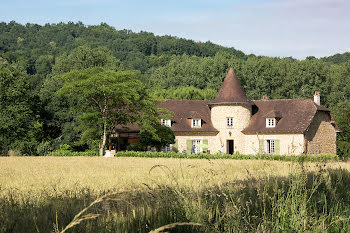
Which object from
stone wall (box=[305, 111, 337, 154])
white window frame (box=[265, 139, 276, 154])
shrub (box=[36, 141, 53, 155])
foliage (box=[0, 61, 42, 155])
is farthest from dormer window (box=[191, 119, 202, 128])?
foliage (box=[0, 61, 42, 155])

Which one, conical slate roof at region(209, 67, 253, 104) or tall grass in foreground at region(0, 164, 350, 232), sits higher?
conical slate roof at region(209, 67, 253, 104)

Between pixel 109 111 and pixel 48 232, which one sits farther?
pixel 109 111

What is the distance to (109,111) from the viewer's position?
A: 38844mm

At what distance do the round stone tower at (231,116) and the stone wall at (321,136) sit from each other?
19.7 feet

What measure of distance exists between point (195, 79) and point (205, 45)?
57.9m

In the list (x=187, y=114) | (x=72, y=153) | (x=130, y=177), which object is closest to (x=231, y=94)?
(x=187, y=114)

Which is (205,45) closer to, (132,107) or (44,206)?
(132,107)

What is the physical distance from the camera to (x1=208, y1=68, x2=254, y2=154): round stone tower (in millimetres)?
44938

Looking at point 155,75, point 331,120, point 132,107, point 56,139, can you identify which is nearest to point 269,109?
point 331,120

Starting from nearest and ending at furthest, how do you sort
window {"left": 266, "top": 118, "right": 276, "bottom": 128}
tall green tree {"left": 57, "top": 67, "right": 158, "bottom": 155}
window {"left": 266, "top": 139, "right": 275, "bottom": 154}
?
tall green tree {"left": 57, "top": 67, "right": 158, "bottom": 155} < window {"left": 266, "top": 139, "right": 275, "bottom": 154} < window {"left": 266, "top": 118, "right": 276, "bottom": 128}

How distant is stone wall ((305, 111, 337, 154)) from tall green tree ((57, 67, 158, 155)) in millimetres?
14769

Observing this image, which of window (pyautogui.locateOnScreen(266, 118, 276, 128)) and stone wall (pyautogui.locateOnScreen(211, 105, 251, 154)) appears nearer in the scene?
window (pyautogui.locateOnScreen(266, 118, 276, 128))

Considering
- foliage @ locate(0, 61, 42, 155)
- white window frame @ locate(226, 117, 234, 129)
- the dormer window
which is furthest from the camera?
the dormer window

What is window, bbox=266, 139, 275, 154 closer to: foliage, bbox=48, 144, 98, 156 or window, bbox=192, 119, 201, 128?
window, bbox=192, 119, 201, 128
